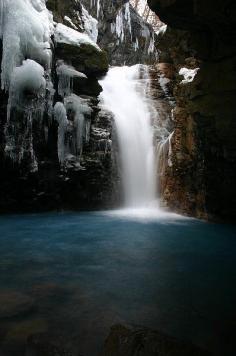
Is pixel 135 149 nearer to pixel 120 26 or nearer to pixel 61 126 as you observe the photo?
pixel 61 126

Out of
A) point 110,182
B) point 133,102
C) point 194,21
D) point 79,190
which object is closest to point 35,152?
point 79,190

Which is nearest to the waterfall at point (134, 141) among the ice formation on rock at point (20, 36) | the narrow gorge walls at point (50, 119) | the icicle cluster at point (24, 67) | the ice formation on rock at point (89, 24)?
the narrow gorge walls at point (50, 119)

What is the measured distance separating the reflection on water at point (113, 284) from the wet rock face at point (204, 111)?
236 cm

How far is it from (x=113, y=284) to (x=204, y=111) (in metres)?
3.92

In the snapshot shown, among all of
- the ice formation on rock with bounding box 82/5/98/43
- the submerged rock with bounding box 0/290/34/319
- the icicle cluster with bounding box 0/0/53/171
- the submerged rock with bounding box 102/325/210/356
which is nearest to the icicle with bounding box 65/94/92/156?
the icicle cluster with bounding box 0/0/53/171

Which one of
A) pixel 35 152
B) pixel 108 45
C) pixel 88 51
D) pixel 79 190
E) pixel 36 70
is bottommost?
pixel 79 190

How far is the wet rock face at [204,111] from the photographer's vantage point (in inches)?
180

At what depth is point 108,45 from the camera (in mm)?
26875

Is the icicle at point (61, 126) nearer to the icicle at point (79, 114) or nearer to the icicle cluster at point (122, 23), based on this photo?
the icicle at point (79, 114)

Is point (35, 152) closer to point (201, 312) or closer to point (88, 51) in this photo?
point (88, 51)

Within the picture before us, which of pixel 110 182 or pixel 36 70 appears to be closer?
pixel 36 70

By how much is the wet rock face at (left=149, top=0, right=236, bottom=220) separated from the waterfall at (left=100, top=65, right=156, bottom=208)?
1561mm

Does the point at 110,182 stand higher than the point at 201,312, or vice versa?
the point at 110,182

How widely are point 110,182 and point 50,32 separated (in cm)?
684
